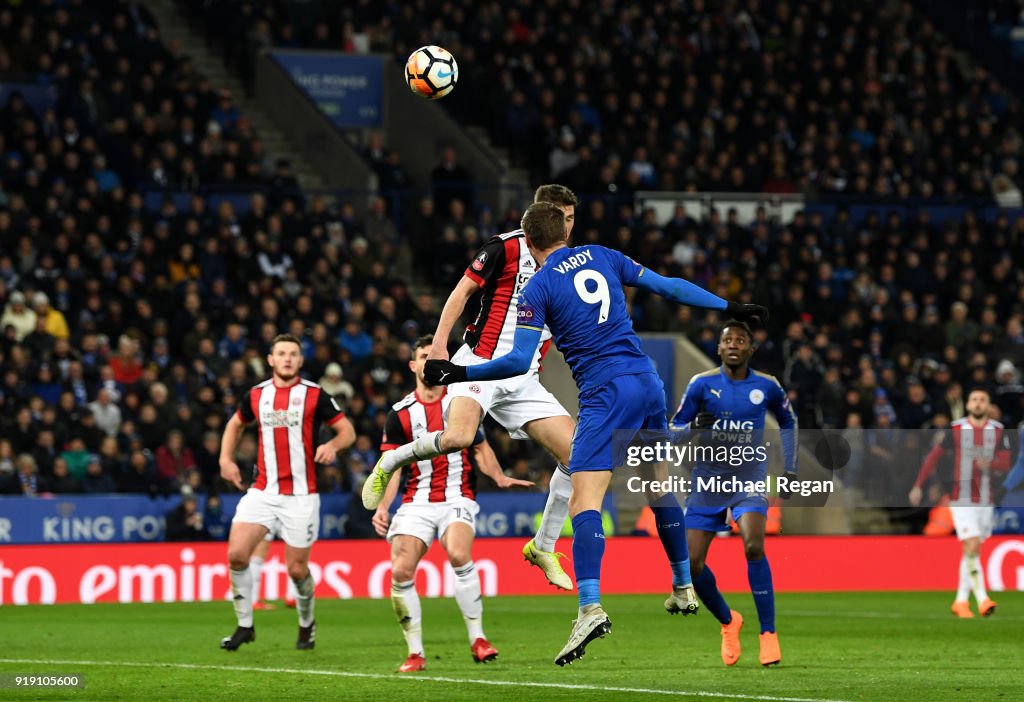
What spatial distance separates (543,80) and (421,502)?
57.9 ft

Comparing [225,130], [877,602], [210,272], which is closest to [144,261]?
[210,272]

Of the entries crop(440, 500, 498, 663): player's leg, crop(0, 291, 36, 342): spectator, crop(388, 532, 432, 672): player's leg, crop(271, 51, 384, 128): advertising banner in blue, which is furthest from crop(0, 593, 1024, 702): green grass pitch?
crop(271, 51, 384, 128): advertising banner in blue

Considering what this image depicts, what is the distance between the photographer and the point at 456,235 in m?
26.2

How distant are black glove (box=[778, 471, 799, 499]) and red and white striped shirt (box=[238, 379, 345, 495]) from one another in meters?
3.35

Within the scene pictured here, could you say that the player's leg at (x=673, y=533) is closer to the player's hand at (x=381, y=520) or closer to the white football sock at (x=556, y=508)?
the white football sock at (x=556, y=508)

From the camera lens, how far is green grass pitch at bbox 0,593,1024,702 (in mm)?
9984

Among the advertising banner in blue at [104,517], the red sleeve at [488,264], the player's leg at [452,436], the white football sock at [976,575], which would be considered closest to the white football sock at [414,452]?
the player's leg at [452,436]

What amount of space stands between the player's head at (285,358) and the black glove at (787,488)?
3706 mm

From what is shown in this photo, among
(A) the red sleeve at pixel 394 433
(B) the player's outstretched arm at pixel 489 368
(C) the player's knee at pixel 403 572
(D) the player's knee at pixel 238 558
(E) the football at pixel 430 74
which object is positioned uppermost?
(E) the football at pixel 430 74

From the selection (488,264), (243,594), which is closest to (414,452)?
(488,264)

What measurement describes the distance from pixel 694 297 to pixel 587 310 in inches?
22.6

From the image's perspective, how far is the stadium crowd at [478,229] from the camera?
22.0 metres

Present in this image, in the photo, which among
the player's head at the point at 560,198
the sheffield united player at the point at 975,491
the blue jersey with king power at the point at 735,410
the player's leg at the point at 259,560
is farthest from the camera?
the sheffield united player at the point at 975,491

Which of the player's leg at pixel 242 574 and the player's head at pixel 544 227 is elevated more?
the player's head at pixel 544 227
